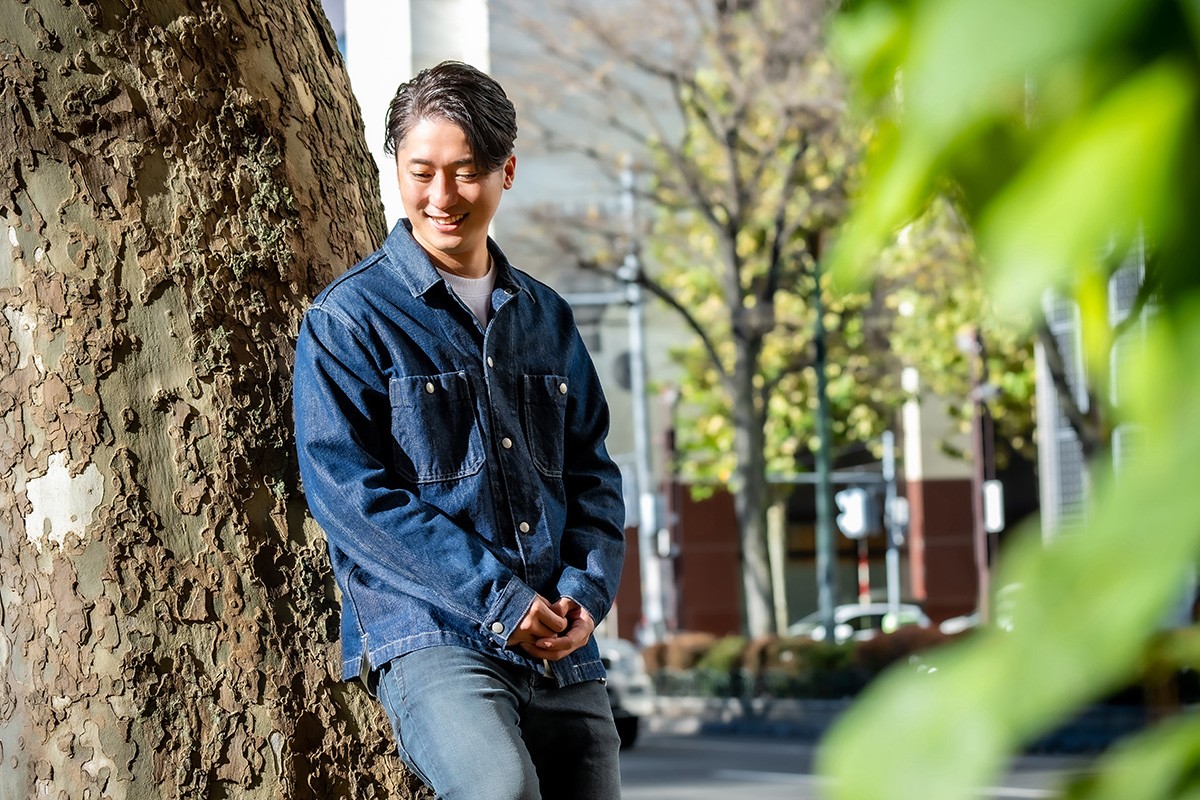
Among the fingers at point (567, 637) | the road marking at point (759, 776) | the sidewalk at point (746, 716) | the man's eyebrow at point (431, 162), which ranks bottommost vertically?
the sidewalk at point (746, 716)

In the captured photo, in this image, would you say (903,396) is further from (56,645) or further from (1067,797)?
(1067,797)

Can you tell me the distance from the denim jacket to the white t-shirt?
0.09 feet

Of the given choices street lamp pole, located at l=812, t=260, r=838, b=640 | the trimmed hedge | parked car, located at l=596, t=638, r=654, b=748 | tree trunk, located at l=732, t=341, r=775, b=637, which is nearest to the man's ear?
the trimmed hedge

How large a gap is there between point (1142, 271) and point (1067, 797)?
0.14 meters

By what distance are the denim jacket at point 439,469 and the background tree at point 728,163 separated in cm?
1743

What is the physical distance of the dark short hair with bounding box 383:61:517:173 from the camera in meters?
2.86

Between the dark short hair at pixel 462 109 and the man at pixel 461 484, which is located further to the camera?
the dark short hair at pixel 462 109

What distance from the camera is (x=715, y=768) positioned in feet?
52.6

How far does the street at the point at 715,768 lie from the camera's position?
13617mm

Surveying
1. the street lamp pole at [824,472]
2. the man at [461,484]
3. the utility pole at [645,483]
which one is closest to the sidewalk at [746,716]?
the street lamp pole at [824,472]

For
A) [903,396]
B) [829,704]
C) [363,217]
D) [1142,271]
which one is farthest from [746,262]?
[1142,271]

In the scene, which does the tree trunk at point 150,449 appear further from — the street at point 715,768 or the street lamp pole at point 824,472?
the street lamp pole at point 824,472

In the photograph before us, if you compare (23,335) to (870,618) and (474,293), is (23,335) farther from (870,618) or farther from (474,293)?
(870,618)

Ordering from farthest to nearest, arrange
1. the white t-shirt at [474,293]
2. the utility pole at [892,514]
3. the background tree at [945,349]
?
the utility pole at [892,514], the background tree at [945,349], the white t-shirt at [474,293]
